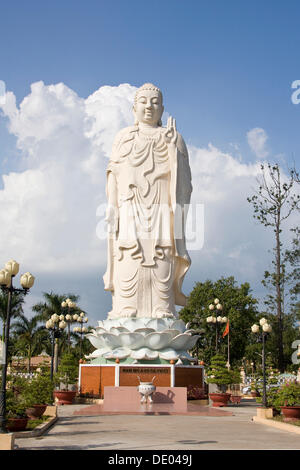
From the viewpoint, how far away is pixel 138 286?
61.5 ft

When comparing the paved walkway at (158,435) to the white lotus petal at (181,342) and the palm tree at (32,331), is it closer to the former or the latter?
the white lotus petal at (181,342)

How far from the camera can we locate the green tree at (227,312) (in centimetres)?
3209

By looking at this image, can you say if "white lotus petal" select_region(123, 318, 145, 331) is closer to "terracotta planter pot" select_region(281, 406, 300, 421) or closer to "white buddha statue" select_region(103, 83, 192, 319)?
"white buddha statue" select_region(103, 83, 192, 319)

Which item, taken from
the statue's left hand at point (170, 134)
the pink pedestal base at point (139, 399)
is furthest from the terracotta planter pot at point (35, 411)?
the statue's left hand at point (170, 134)

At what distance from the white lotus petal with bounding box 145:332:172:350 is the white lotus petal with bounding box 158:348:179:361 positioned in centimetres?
16

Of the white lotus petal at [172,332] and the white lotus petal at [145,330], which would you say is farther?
the white lotus petal at [172,332]

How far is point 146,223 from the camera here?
62.6ft

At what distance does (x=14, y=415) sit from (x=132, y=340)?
8.75m

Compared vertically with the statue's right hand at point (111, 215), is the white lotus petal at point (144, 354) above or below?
below

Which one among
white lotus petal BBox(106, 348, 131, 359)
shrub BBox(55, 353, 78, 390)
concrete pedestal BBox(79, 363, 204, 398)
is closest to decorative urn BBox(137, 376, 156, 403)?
concrete pedestal BBox(79, 363, 204, 398)

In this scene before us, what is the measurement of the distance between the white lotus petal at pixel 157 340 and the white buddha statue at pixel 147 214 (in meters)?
1.15

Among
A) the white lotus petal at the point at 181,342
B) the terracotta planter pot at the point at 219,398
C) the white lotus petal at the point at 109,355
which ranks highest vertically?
the white lotus petal at the point at 181,342
